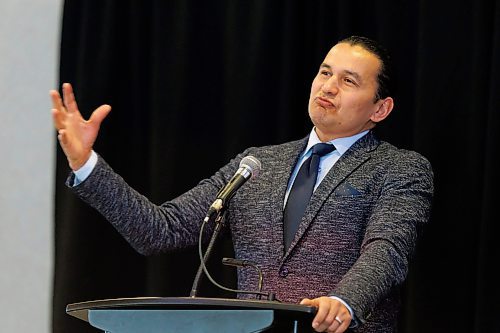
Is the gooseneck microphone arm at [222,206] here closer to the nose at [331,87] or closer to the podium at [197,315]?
the podium at [197,315]

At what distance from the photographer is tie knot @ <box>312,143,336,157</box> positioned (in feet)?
8.58

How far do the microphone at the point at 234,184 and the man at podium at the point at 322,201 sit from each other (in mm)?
318

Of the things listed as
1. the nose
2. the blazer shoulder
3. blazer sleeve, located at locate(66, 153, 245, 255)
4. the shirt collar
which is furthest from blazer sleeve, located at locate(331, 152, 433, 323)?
blazer sleeve, located at locate(66, 153, 245, 255)

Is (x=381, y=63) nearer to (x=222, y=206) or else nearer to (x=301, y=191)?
(x=301, y=191)

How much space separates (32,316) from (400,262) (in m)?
2.01

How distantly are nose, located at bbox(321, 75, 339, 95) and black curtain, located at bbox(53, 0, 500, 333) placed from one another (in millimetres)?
534

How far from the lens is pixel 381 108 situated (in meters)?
2.76

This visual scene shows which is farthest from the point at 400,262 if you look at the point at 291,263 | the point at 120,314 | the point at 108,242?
Answer: the point at 108,242

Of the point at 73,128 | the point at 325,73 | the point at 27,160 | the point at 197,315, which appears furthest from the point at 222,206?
the point at 27,160

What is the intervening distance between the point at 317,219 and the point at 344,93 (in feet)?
1.43

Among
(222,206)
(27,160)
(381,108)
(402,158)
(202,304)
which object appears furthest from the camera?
(27,160)

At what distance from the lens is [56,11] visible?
382 cm

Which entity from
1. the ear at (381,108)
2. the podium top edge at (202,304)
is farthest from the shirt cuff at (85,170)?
the ear at (381,108)

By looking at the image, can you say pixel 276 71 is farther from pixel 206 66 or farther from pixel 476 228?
pixel 476 228
